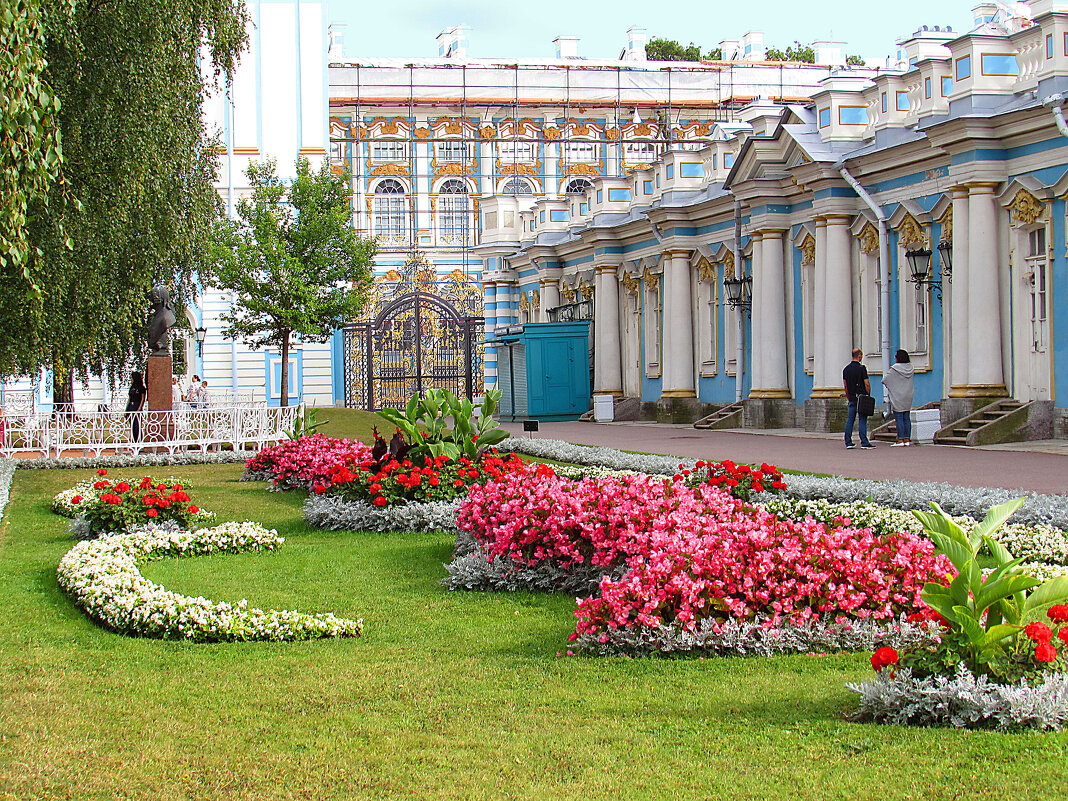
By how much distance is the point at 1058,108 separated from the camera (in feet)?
53.1

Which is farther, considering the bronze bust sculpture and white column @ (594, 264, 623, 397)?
white column @ (594, 264, 623, 397)

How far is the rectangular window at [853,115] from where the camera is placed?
21.5 metres

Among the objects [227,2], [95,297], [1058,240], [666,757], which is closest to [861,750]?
[666,757]

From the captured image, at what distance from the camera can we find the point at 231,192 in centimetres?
3884

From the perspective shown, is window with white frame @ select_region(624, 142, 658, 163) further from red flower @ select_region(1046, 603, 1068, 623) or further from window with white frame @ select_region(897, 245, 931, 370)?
red flower @ select_region(1046, 603, 1068, 623)

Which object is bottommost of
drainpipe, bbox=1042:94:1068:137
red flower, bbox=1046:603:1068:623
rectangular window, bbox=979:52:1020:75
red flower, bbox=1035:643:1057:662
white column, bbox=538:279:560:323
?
red flower, bbox=1035:643:1057:662

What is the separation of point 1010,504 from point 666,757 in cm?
147

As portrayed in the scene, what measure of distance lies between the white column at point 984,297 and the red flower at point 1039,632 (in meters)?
14.6

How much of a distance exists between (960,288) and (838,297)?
354cm

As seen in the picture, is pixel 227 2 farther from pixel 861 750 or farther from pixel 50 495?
pixel 861 750

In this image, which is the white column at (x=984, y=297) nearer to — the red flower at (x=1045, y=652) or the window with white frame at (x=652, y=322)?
the window with white frame at (x=652, y=322)

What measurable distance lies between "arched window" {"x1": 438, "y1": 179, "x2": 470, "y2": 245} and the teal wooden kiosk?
18323 mm

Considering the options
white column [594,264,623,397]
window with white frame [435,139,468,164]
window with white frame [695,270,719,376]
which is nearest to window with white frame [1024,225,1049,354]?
window with white frame [695,270,719,376]

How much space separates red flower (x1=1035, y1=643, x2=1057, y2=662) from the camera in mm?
4043
